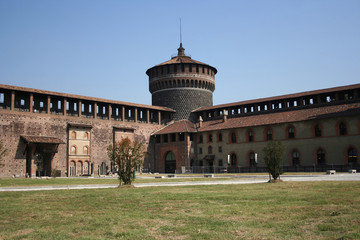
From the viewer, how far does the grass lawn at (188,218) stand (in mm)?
7477

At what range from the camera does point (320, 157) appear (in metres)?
42.9

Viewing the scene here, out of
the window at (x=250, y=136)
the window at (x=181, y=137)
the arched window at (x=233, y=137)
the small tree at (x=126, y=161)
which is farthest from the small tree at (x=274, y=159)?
the window at (x=181, y=137)

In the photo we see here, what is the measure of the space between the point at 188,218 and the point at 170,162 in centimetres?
4757

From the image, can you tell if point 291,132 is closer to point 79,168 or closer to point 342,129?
point 342,129

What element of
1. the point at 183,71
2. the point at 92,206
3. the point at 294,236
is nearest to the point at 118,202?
the point at 92,206

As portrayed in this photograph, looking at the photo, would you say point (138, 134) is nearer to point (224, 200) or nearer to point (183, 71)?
point (183, 71)

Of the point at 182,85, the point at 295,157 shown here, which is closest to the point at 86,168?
the point at 182,85

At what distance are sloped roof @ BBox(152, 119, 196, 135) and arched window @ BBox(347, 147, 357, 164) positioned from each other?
22097 mm

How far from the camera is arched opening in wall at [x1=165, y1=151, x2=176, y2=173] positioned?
55972mm

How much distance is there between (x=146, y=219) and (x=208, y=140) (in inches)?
1789

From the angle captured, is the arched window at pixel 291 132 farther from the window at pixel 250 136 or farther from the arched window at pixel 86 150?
the arched window at pixel 86 150

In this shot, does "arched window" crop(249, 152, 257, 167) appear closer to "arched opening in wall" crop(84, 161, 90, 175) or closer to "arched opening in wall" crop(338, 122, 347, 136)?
"arched opening in wall" crop(338, 122, 347, 136)

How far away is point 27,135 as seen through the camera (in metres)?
42.7

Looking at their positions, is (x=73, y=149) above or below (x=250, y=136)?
below
